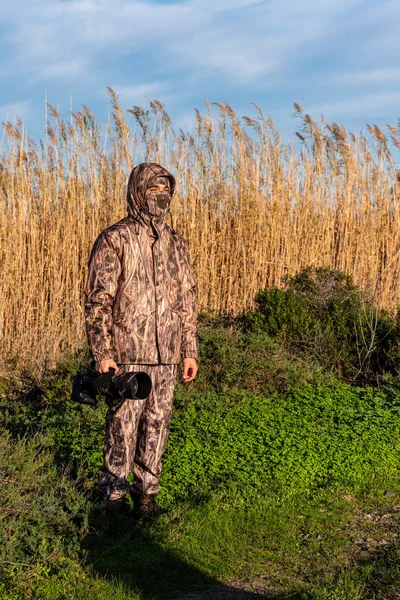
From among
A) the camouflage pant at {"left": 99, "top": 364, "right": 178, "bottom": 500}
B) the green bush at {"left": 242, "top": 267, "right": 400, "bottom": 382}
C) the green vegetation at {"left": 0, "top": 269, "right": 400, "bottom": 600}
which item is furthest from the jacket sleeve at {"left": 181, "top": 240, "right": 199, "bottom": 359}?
the green bush at {"left": 242, "top": 267, "right": 400, "bottom": 382}

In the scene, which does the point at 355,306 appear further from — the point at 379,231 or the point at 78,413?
the point at 78,413

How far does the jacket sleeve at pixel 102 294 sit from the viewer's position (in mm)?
4590

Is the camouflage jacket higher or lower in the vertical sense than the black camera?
higher

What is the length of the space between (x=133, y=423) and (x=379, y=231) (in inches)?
337

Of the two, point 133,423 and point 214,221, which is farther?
point 214,221

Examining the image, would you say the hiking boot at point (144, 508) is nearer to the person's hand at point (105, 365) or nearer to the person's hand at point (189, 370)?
the person's hand at point (189, 370)

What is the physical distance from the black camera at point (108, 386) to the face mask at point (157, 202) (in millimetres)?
1024

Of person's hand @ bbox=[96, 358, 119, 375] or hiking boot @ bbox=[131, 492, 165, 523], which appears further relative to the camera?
hiking boot @ bbox=[131, 492, 165, 523]

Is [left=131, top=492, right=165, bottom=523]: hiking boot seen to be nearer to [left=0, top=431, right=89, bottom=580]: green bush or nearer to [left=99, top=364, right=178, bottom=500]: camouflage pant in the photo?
[left=99, top=364, right=178, bottom=500]: camouflage pant

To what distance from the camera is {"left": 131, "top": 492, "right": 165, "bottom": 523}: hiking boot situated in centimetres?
495

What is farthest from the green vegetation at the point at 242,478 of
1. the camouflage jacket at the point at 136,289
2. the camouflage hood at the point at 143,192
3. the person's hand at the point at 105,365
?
the camouflage hood at the point at 143,192

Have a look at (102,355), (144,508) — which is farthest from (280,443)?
(102,355)

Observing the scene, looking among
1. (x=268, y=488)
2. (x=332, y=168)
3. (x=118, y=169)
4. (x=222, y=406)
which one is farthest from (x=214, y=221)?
(x=268, y=488)

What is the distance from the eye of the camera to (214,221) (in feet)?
36.8
